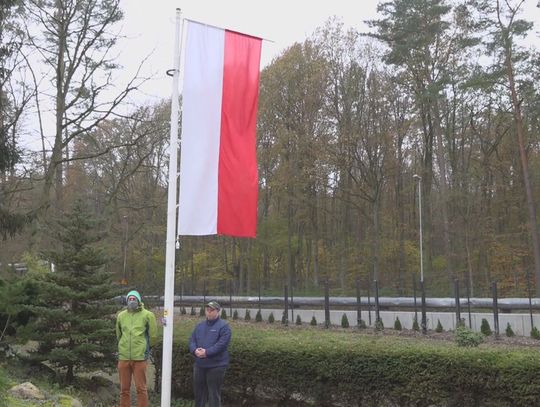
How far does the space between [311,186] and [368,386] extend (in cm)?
3508

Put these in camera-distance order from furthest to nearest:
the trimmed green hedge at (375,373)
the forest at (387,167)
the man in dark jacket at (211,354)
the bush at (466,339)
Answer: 1. the forest at (387,167)
2. the bush at (466,339)
3. the man in dark jacket at (211,354)
4. the trimmed green hedge at (375,373)

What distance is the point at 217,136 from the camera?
748cm

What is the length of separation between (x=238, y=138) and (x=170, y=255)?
179cm

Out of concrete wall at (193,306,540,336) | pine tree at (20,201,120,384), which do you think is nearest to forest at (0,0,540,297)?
concrete wall at (193,306,540,336)

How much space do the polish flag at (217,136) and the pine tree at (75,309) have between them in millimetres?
3415

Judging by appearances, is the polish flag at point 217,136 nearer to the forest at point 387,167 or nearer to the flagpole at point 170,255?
the flagpole at point 170,255

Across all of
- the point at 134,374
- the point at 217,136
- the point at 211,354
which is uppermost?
the point at 217,136

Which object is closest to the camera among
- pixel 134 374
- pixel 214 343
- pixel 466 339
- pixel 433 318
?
pixel 214 343

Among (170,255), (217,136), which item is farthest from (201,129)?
(170,255)

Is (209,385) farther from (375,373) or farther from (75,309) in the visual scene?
(75,309)

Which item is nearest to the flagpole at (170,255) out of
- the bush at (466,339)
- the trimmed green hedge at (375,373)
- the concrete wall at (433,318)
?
the trimmed green hedge at (375,373)

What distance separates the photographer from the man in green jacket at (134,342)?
785 cm

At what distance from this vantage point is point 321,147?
3872cm

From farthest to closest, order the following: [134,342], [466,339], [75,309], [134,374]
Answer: [466,339] < [75,309] < [134,374] < [134,342]
